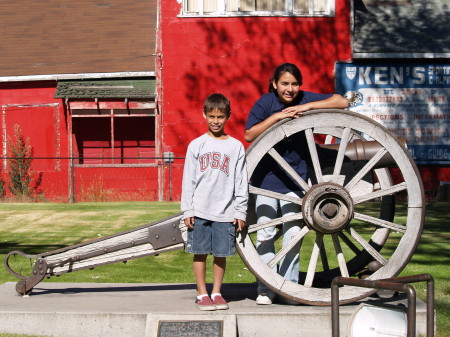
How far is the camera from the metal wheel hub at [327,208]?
5.31m

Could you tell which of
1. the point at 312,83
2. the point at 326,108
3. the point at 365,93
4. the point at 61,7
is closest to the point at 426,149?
the point at 365,93

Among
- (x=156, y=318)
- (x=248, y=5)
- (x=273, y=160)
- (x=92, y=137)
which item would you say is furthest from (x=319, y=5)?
(x=156, y=318)

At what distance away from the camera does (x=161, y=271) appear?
8.30m

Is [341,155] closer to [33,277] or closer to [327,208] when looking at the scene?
[327,208]

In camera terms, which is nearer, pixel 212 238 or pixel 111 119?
pixel 212 238

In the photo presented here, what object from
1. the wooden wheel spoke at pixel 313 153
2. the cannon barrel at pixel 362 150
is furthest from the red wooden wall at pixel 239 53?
the wooden wheel spoke at pixel 313 153

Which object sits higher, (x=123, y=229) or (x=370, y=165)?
(x=370, y=165)

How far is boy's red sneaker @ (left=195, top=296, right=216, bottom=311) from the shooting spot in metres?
5.28

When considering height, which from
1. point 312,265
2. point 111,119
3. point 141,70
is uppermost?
point 141,70

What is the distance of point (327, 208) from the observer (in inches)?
210

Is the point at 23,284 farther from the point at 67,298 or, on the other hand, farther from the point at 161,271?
the point at 161,271

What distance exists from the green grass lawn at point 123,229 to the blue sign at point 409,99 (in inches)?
116

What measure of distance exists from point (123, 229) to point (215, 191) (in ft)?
23.8

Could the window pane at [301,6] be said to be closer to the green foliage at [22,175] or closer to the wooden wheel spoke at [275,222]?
the green foliage at [22,175]
